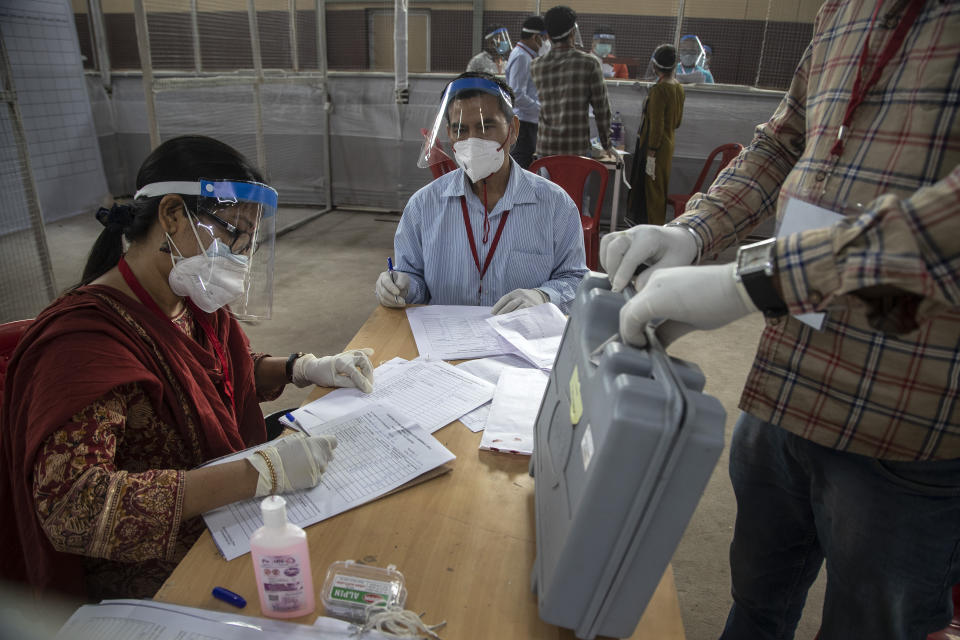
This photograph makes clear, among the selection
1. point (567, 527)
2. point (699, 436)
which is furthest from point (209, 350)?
point (699, 436)

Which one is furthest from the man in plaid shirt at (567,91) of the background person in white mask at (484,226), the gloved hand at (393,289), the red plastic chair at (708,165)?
the gloved hand at (393,289)

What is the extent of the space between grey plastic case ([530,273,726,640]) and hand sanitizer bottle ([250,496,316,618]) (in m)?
0.30

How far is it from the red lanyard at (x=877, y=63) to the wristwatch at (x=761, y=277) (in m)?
0.35

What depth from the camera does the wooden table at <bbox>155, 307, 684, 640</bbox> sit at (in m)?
0.76

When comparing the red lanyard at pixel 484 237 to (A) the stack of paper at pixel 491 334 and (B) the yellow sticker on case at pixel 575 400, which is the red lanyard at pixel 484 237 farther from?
(B) the yellow sticker on case at pixel 575 400

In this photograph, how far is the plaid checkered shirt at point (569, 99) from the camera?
161 inches

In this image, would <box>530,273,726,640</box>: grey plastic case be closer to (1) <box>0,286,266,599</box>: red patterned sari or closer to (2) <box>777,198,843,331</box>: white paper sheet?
(2) <box>777,198,843,331</box>: white paper sheet

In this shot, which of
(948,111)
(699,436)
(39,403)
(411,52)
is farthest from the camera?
(411,52)

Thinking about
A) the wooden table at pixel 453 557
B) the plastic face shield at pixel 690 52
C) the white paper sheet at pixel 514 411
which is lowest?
the wooden table at pixel 453 557

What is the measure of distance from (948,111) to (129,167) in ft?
23.7

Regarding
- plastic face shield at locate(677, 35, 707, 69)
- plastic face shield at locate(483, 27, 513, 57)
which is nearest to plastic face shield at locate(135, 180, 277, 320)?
plastic face shield at locate(483, 27, 513, 57)

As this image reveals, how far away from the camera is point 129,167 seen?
247 inches

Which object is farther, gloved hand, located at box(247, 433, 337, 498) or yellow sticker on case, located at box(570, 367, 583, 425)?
gloved hand, located at box(247, 433, 337, 498)

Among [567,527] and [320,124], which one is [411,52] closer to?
[320,124]
